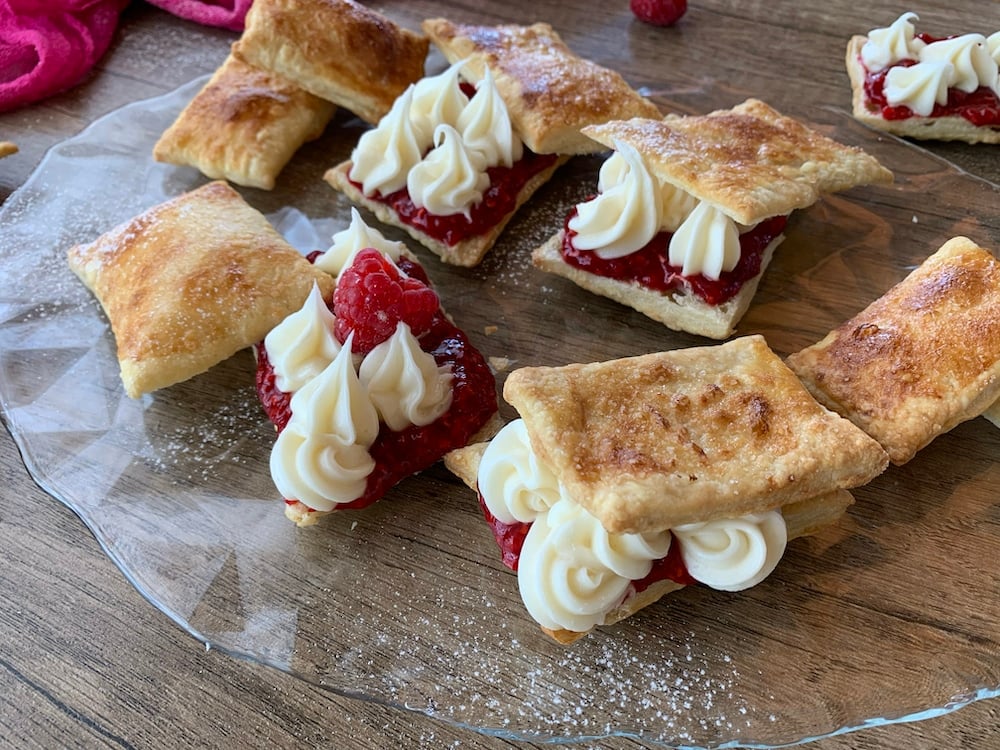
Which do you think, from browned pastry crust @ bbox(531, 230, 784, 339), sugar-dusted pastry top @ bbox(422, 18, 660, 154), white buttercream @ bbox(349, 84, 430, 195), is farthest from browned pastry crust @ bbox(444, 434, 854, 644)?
sugar-dusted pastry top @ bbox(422, 18, 660, 154)

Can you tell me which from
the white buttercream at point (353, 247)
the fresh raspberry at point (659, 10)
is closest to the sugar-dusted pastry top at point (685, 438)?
the white buttercream at point (353, 247)

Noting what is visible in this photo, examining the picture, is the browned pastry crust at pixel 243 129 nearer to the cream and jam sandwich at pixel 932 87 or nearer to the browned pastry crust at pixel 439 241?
the browned pastry crust at pixel 439 241

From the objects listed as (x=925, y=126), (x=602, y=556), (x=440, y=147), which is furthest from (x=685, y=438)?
(x=925, y=126)

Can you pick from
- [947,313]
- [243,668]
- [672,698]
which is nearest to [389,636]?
[243,668]

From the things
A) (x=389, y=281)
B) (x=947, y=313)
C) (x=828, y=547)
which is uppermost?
(x=947, y=313)

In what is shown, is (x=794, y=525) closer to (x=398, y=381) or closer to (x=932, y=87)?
(x=398, y=381)

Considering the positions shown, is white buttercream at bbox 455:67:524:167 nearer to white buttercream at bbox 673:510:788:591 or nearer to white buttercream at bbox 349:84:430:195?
white buttercream at bbox 349:84:430:195

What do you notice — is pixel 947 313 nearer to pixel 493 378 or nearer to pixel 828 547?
pixel 828 547
